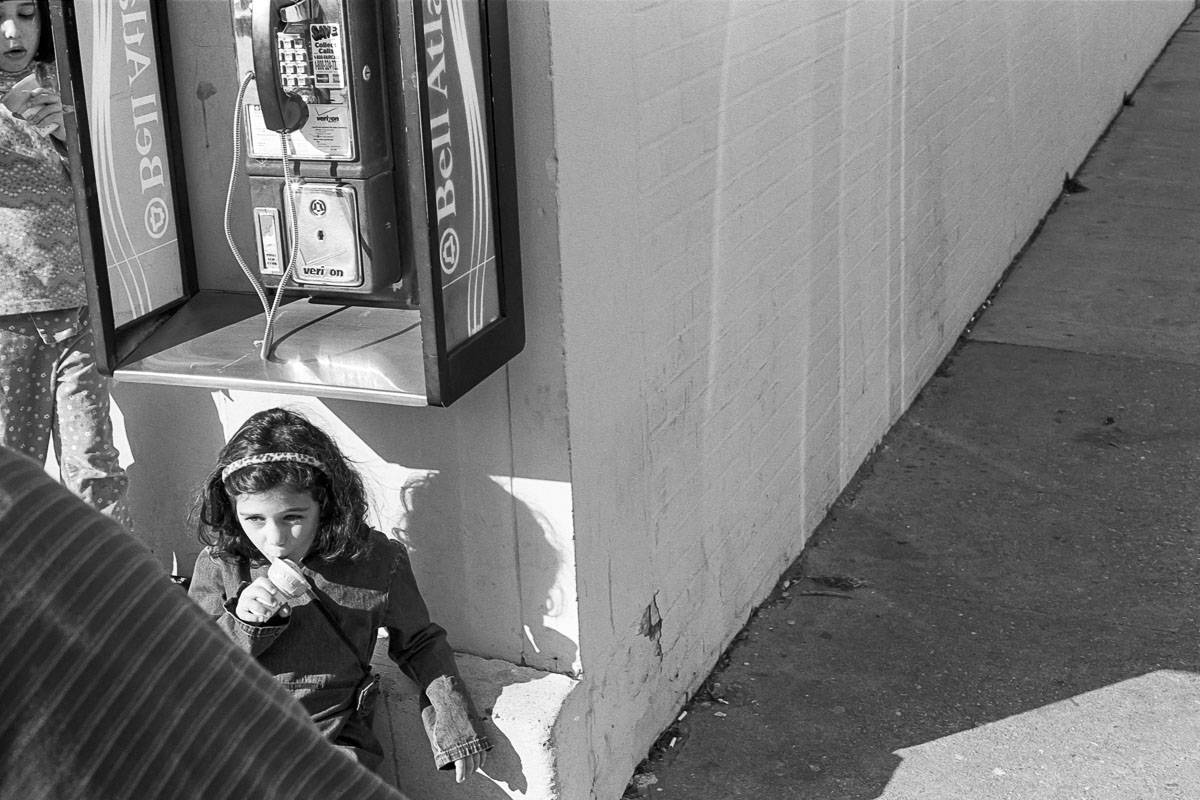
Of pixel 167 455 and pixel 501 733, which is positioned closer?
pixel 501 733

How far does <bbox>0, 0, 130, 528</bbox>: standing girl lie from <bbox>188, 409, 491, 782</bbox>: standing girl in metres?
0.41

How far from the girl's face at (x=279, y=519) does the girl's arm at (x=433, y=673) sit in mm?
197

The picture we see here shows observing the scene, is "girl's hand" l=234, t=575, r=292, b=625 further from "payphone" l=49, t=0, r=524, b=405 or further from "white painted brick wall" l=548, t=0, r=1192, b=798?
"white painted brick wall" l=548, t=0, r=1192, b=798

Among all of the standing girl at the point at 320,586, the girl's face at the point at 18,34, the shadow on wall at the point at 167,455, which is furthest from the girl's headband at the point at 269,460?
the girl's face at the point at 18,34

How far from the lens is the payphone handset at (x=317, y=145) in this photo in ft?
7.75

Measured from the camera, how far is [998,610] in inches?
148

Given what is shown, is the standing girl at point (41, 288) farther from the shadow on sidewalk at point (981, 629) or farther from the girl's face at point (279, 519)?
the shadow on sidewalk at point (981, 629)

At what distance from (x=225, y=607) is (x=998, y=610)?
7.14ft

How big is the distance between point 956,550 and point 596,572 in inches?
68.1

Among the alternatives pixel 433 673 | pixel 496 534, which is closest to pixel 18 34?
pixel 496 534

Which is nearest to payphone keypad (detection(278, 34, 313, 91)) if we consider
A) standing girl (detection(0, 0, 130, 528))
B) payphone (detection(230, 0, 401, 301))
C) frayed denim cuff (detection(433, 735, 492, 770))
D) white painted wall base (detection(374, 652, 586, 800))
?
payphone (detection(230, 0, 401, 301))

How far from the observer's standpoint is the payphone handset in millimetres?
2363

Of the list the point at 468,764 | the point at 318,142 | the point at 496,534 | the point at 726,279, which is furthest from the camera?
the point at 726,279

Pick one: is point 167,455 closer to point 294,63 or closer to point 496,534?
point 496,534
